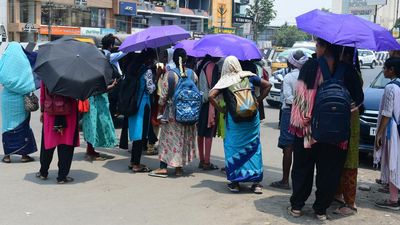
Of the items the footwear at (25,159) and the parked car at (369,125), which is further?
the parked car at (369,125)

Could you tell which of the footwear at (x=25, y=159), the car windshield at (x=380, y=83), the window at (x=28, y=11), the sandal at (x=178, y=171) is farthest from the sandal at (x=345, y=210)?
the window at (x=28, y=11)

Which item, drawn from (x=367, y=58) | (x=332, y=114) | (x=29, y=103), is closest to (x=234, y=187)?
(x=332, y=114)

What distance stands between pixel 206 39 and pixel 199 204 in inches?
100

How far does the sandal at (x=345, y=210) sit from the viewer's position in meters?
5.30

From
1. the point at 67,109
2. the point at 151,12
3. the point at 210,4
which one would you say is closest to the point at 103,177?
the point at 67,109

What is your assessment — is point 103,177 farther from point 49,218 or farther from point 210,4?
point 210,4

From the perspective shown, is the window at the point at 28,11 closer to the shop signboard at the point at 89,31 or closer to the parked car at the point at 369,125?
the shop signboard at the point at 89,31

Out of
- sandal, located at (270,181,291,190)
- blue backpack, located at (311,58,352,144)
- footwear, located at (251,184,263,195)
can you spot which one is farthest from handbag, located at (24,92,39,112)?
blue backpack, located at (311,58,352,144)

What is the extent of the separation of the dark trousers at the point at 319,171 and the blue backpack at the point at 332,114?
0.82 feet

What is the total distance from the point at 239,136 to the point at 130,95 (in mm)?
1758

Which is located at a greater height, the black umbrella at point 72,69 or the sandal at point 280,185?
the black umbrella at point 72,69

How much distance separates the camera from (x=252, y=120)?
5.87 m

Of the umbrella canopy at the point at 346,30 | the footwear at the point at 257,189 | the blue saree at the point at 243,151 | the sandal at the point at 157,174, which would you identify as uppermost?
the umbrella canopy at the point at 346,30

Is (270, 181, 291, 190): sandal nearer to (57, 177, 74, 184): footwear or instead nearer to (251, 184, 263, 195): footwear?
(251, 184, 263, 195): footwear
